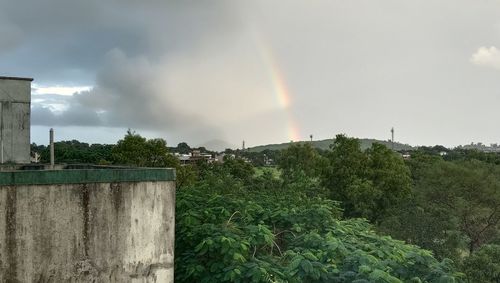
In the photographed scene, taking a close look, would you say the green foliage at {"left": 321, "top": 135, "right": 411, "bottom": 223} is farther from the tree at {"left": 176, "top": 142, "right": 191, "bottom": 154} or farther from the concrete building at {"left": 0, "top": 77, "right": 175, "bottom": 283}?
the tree at {"left": 176, "top": 142, "right": 191, "bottom": 154}

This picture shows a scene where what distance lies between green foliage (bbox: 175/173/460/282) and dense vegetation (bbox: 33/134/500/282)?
26mm

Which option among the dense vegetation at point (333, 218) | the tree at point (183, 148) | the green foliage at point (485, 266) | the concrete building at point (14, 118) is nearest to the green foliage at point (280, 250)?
the dense vegetation at point (333, 218)

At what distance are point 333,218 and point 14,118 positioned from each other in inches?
394

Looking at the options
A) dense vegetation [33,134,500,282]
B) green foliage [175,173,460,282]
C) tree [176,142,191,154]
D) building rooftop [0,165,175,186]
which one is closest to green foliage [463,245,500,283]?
dense vegetation [33,134,500,282]

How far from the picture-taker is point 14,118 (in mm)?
14266

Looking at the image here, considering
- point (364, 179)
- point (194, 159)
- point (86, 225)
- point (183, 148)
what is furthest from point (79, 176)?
point (183, 148)

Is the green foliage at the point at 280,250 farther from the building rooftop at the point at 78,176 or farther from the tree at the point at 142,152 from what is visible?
the tree at the point at 142,152

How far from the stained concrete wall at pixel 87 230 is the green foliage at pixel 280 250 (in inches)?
72.7

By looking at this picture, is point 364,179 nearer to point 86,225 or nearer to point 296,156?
point 296,156

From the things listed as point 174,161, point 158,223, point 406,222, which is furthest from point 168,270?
point 174,161

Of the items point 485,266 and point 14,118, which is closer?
point 14,118

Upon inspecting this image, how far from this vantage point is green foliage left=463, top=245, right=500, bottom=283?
24.1 metres

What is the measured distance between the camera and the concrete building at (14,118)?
14109mm

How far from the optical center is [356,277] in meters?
8.00
